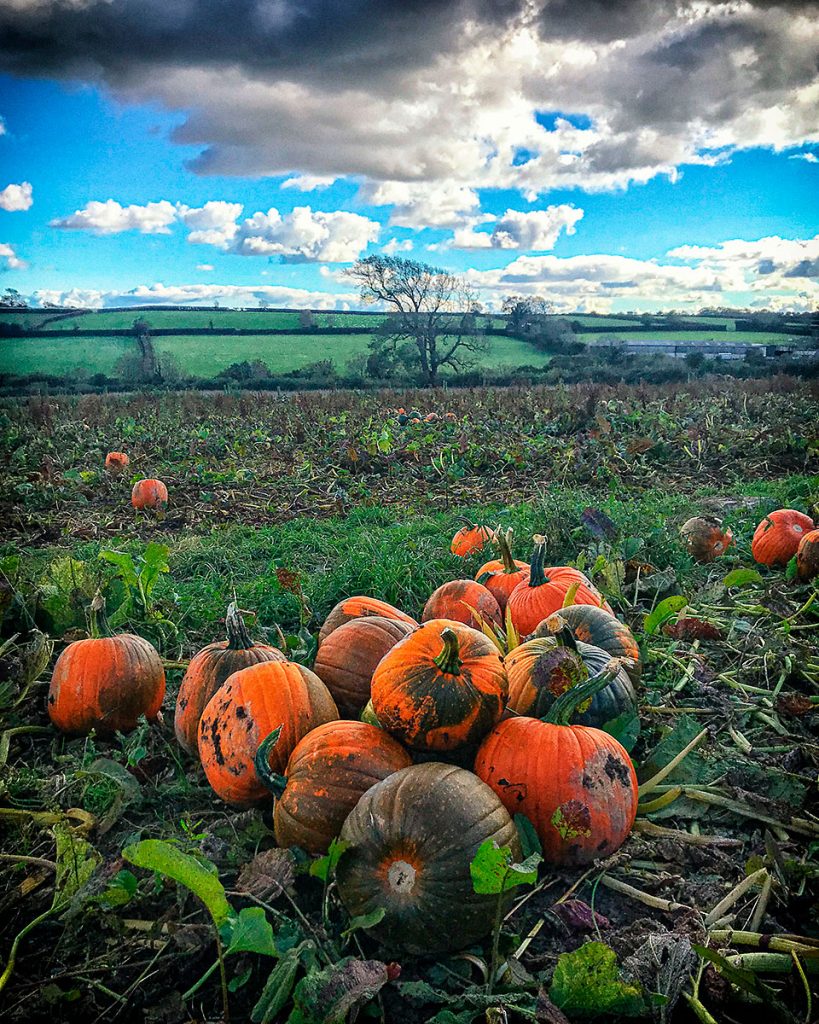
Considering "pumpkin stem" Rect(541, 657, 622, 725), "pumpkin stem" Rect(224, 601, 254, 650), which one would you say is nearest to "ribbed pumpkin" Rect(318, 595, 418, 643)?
"pumpkin stem" Rect(224, 601, 254, 650)

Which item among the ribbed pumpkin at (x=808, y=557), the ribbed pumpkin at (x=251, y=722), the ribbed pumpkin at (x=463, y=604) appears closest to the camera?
the ribbed pumpkin at (x=251, y=722)

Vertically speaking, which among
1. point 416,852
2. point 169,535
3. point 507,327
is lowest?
point 169,535

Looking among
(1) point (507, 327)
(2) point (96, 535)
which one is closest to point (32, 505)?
(2) point (96, 535)

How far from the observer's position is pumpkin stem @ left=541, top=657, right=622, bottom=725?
208cm

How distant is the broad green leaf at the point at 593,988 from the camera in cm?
151

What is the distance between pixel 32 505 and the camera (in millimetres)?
8055

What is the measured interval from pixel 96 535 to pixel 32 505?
159 cm

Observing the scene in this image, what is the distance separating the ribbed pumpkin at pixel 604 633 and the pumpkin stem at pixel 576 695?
1.88 feet

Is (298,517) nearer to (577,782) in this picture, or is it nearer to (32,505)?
(32,505)

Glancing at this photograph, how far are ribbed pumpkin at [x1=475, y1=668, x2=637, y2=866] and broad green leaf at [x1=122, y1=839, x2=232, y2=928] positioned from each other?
33.1 inches

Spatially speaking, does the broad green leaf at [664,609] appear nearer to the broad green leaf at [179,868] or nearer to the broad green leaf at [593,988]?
the broad green leaf at [593,988]

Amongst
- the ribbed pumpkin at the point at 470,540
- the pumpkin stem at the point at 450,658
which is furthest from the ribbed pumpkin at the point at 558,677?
the ribbed pumpkin at the point at 470,540

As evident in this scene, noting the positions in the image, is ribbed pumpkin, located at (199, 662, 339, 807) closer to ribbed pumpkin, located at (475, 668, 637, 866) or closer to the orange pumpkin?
ribbed pumpkin, located at (475, 668, 637, 866)

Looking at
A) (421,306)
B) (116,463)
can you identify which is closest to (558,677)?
(116,463)
